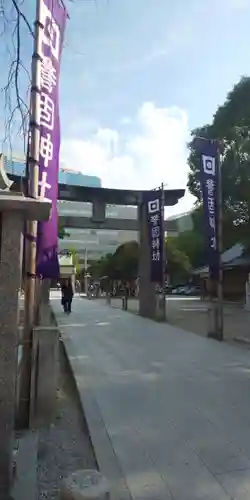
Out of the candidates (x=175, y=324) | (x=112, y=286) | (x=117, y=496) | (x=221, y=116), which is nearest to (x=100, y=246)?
(x=112, y=286)

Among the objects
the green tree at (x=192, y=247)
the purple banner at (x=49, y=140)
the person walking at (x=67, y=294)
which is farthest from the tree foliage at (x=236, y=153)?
the green tree at (x=192, y=247)

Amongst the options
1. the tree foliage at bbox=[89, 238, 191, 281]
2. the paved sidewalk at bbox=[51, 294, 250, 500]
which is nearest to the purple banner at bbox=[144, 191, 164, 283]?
the paved sidewalk at bbox=[51, 294, 250, 500]

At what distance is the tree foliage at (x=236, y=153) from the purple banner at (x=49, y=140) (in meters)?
17.3

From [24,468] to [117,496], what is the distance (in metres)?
0.94

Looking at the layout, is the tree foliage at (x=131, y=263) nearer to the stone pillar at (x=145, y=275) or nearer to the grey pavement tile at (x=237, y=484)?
the stone pillar at (x=145, y=275)

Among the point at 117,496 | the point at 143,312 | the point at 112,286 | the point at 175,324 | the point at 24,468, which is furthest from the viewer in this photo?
the point at 112,286

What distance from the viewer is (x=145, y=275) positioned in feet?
68.0

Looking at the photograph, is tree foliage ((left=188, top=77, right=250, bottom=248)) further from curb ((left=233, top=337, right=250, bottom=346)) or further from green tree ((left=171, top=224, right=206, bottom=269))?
green tree ((left=171, top=224, right=206, bottom=269))

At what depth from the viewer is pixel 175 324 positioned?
17469mm

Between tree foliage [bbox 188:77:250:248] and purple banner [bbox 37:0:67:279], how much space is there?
17.3 meters

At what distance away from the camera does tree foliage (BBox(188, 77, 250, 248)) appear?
23156 mm

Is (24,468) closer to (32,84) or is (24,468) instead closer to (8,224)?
(8,224)

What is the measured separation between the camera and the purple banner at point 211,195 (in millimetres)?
13016

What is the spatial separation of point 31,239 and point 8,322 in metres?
1.80
